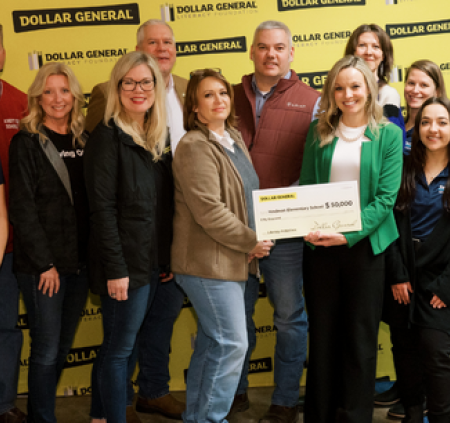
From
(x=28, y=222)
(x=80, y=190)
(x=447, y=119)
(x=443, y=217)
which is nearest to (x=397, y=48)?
(x=447, y=119)

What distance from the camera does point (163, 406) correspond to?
9.84ft

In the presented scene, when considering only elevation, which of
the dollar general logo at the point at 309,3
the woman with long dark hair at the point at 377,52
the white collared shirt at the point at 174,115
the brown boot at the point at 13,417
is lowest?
the brown boot at the point at 13,417

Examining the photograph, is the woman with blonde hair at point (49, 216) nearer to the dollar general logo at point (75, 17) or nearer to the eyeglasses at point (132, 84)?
the eyeglasses at point (132, 84)

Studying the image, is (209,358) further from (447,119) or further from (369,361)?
(447,119)

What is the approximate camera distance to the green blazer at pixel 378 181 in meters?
2.29

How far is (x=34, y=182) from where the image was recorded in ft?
7.62

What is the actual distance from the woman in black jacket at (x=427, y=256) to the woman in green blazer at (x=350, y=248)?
0.15m

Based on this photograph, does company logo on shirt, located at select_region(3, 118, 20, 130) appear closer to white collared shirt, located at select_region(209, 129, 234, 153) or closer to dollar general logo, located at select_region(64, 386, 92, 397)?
white collared shirt, located at select_region(209, 129, 234, 153)

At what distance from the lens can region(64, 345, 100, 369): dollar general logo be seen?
352 cm

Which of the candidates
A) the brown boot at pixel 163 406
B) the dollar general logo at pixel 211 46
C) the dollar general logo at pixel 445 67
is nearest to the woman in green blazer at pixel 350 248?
the brown boot at pixel 163 406

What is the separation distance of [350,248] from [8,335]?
185cm

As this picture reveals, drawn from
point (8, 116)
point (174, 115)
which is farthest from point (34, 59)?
point (174, 115)

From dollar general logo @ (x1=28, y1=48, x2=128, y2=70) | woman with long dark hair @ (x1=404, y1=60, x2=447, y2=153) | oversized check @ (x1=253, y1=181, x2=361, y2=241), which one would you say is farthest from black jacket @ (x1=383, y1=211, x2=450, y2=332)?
dollar general logo @ (x1=28, y1=48, x2=128, y2=70)

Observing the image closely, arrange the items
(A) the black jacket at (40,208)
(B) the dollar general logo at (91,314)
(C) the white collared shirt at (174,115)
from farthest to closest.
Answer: (B) the dollar general logo at (91,314)
(C) the white collared shirt at (174,115)
(A) the black jacket at (40,208)
